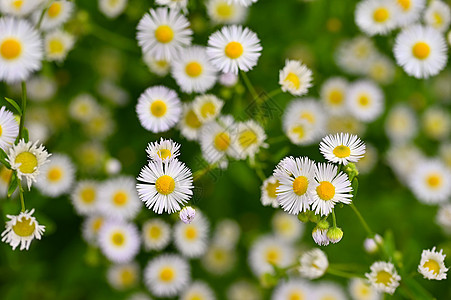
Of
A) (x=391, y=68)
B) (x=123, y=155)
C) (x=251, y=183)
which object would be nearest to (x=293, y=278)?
(x=251, y=183)

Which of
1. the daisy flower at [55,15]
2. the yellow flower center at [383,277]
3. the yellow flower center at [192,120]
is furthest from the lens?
the daisy flower at [55,15]

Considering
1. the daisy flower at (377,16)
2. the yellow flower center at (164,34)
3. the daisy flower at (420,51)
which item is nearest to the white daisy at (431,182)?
the daisy flower at (420,51)

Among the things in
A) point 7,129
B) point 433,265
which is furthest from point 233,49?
point 433,265

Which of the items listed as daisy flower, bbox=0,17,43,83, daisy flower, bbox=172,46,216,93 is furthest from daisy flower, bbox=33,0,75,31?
daisy flower, bbox=172,46,216,93

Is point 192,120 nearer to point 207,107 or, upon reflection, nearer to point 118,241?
point 207,107

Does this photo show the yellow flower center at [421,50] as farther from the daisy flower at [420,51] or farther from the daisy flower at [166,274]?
the daisy flower at [166,274]

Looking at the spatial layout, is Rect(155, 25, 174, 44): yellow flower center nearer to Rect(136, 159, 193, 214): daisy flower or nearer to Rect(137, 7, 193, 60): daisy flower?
Rect(137, 7, 193, 60): daisy flower
